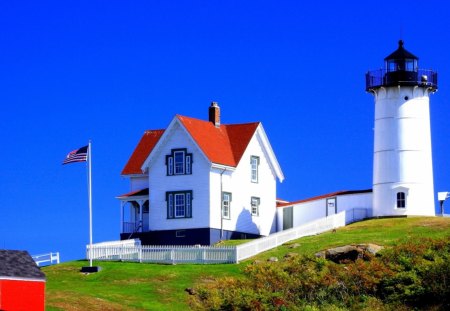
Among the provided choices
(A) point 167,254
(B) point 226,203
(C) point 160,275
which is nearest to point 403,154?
(B) point 226,203

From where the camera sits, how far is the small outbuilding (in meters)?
46.8

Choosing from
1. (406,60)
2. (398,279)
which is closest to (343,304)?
(398,279)

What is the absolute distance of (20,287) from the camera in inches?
1864

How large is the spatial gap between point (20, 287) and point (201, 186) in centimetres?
2235

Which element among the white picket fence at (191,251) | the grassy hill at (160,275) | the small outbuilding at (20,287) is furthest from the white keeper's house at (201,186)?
the small outbuilding at (20,287)

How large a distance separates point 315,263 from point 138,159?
73.8 feet

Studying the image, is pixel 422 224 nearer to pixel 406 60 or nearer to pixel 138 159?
pixel 406 60

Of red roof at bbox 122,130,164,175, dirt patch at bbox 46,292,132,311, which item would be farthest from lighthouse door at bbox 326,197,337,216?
dirt patch at bbox 46,292,132,311

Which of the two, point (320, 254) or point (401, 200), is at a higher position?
point (401, 200)

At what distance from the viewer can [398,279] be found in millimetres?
50438

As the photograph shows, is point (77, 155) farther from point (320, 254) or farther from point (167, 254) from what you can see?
point (320, 254)

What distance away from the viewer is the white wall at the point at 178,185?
68188 millimetres

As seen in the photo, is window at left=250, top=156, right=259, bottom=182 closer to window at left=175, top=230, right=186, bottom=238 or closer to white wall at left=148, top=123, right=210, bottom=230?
white wall at left=148, top=123, right=210, bottom=230

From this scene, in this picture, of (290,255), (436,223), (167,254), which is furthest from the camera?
(436,223)
